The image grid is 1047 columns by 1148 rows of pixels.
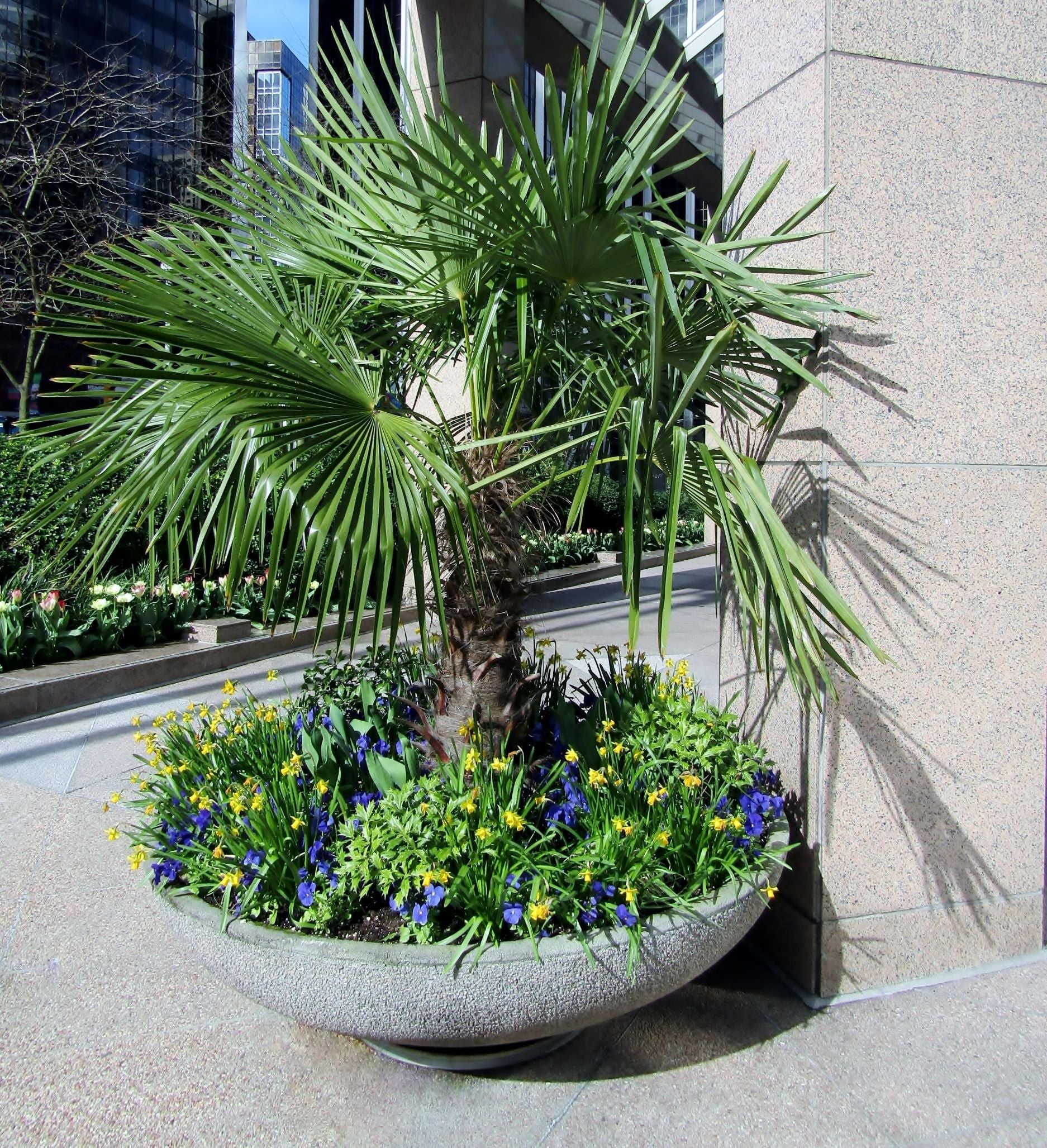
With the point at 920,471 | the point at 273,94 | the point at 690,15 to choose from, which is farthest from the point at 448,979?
the point at 690,15

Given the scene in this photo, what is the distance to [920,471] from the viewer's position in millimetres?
2836

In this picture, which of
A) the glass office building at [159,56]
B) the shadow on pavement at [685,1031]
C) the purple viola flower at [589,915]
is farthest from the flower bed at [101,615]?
the purple viola flower at [589,915]

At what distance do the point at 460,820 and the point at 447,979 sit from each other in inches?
17.0

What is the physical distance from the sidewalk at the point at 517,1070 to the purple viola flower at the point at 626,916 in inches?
19.7

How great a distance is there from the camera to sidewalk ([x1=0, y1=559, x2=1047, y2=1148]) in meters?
2.24

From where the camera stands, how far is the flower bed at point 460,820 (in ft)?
7.59

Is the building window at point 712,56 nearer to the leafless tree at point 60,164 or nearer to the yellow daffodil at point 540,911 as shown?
the leafless tree at point 60,164

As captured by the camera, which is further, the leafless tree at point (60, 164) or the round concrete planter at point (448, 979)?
the leafless tree at point (60, 164)

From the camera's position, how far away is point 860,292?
9.05 feet

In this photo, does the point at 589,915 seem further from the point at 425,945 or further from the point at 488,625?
the point at 488,625

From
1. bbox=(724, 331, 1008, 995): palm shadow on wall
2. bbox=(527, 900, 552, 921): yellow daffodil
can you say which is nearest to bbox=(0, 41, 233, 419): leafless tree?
bbox=(724, 331, 1008, 995): palm shadow on wall

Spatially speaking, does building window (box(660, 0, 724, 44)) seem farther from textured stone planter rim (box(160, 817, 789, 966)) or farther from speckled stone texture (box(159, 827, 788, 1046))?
speckled stone texture (box(159, 827, 788, 1046))

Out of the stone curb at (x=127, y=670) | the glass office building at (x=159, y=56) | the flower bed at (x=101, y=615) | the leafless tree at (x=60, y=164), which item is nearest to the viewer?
the stone curb at (x=127, y=670)

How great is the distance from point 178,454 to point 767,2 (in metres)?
2.39
